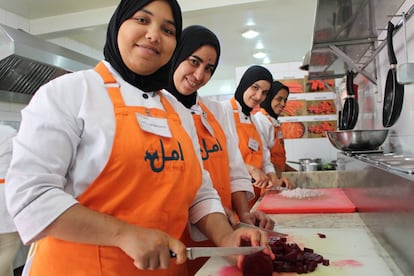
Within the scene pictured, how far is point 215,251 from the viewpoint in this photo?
0.78 m

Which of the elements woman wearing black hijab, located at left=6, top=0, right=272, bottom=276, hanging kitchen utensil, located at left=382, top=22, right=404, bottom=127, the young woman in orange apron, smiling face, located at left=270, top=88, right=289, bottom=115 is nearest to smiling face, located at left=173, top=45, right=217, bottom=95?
the young woman in orange apron

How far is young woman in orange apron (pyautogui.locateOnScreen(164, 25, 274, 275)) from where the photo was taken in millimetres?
1378

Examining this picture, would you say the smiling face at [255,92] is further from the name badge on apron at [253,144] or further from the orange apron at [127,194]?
the orange apron at [127,194]

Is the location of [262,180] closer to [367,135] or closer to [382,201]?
[367,135]

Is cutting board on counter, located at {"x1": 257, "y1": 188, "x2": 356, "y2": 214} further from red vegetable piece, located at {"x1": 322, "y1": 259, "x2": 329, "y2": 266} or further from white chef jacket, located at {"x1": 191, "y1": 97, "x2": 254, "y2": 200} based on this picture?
red vegetable piece, located at {"x1": 322, "y1": 259, "x2": 329, "y2": 266}

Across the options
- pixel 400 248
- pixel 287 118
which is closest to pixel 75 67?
pixel 287 118

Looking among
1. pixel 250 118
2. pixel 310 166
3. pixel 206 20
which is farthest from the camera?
pixel 206 20

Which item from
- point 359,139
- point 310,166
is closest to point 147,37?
point 359,139

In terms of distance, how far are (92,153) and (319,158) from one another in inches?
159

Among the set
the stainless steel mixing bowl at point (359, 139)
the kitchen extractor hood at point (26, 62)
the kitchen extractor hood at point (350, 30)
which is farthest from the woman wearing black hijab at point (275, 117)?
the kitchen extractor hood at point (26, 62)

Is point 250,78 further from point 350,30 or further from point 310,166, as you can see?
point 310,166

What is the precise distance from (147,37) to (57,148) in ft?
1.09

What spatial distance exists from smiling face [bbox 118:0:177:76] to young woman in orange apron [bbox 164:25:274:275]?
1.51 feet

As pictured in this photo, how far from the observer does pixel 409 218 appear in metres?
0.87
